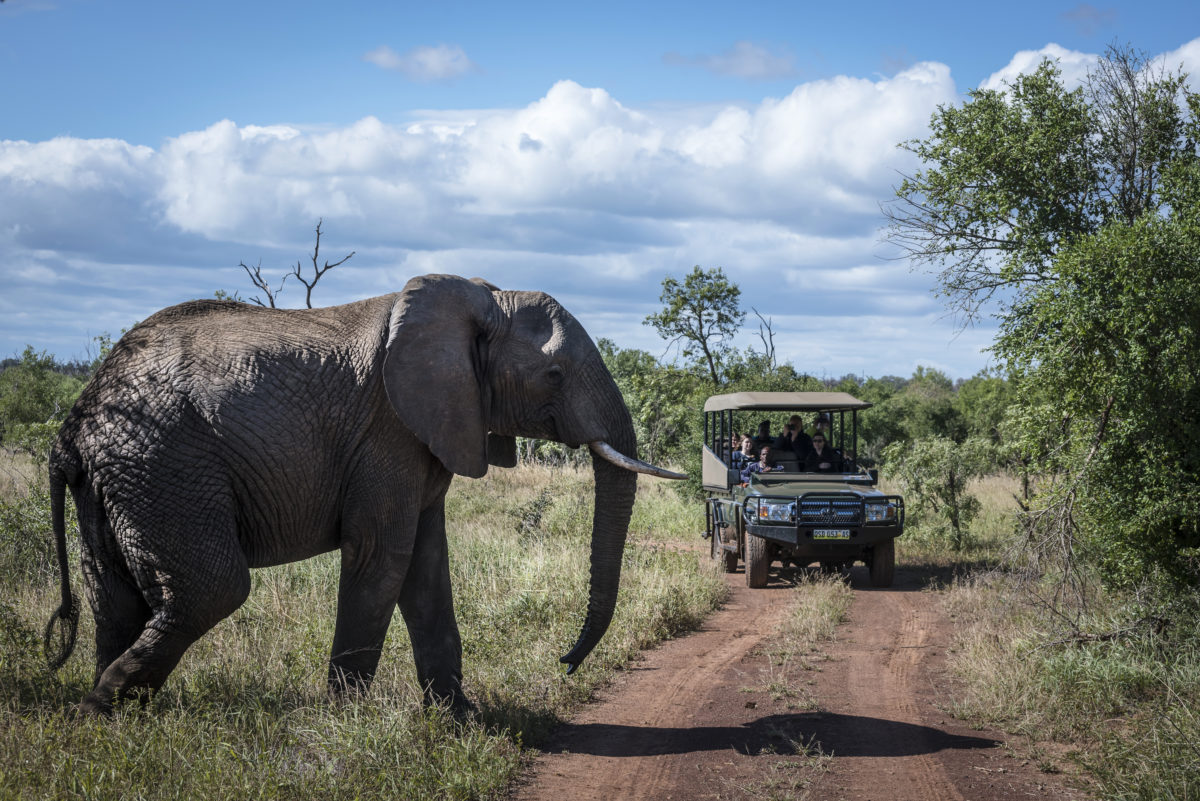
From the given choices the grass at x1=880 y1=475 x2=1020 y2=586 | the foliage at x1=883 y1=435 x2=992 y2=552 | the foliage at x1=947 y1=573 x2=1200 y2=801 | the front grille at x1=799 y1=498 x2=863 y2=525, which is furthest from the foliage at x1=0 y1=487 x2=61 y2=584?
the foliage at x1=883 y1=435 x2=992 y2=552

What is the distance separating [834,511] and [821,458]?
210 cm

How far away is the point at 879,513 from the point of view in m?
12.8

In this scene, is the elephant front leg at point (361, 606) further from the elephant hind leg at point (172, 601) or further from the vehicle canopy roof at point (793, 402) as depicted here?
the vehicle canopy roof at point (793, 402)

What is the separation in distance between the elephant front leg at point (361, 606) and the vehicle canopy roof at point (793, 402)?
8704mm

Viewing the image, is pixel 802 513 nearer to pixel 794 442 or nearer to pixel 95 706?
pixel 794 442

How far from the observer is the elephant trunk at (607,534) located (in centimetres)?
629

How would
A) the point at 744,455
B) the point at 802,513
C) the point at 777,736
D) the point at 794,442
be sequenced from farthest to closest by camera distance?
1. the point at 744,455
2. the point at 794,442
3. the point at 802,513
4. the point at 777,736

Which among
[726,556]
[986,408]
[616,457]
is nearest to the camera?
[616,457]

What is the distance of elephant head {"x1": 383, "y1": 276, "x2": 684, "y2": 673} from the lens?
586cm

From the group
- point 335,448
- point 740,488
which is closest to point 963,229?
point 740,488

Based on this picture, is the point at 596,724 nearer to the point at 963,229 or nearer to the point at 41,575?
the point at 41,575

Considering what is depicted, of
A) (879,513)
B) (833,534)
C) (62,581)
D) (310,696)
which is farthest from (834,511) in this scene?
(62,581)

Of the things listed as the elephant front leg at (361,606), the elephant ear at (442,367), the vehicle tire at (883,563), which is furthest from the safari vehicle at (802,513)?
the elephant front leg at (361,606)

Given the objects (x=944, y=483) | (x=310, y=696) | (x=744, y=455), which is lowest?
(x=310, y=696)
